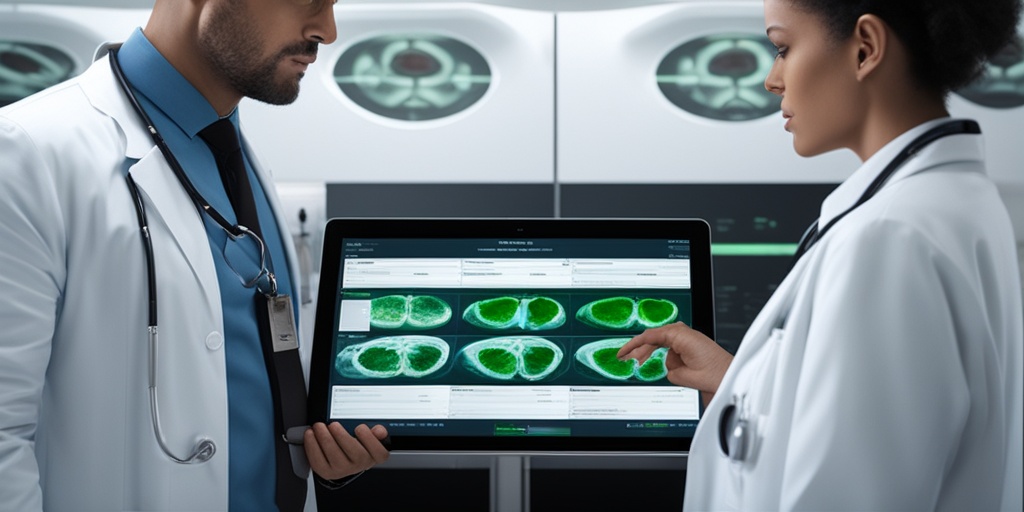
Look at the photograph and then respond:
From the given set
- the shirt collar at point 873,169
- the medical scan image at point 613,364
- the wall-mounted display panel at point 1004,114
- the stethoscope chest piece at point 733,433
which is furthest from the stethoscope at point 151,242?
the wall-mounted display panel at point 1004,114

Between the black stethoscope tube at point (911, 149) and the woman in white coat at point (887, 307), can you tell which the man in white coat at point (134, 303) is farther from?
the black stethoscope tube at point (911, 149)

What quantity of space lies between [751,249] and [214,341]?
1310 millimetres

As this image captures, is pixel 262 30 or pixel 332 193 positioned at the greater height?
pixel 262 30

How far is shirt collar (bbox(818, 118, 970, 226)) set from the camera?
3.04ft

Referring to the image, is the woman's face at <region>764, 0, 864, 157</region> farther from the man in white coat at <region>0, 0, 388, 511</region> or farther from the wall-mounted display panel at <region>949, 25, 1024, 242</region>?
the wall-mounted display panel at <region>949, 25, 1024, 242</region>

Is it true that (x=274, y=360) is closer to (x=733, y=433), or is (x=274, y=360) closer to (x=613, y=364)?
(x=613, y=364)

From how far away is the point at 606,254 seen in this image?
4.60ft

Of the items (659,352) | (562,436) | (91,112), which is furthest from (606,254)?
(91,112)

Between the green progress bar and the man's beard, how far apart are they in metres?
1.11

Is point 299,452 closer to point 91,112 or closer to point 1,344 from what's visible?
point 1,344

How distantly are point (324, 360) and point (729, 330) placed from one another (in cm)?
106

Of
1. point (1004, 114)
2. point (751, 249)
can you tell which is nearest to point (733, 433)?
point (751, 249)

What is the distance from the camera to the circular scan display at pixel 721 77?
2.02 m

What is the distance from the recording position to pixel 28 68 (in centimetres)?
203
